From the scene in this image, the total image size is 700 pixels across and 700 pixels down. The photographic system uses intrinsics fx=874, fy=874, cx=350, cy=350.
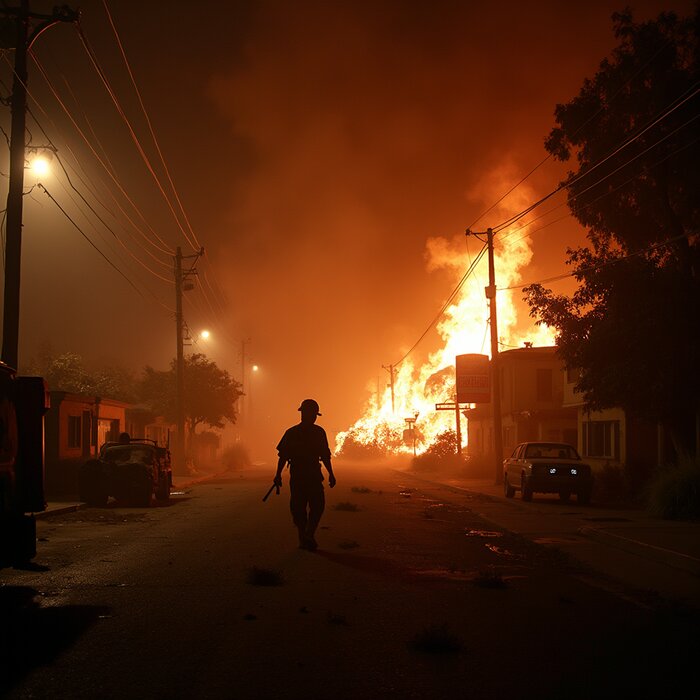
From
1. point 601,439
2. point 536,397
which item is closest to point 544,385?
point 536,397

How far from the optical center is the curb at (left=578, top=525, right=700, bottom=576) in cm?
1231

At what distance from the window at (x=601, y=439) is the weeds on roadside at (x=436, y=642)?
26056 millimetres

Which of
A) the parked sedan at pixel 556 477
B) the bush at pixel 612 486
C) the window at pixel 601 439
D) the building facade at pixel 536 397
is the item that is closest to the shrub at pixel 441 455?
the building facade at pixel 536 397

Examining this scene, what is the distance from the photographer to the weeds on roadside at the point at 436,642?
22.3ft

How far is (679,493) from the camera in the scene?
2031 centimetres

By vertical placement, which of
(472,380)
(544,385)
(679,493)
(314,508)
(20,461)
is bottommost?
(679,493)

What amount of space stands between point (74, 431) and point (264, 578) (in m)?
24.0

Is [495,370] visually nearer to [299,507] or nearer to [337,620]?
[299,507]

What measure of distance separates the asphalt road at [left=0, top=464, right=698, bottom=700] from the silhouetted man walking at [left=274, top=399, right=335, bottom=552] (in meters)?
0.41

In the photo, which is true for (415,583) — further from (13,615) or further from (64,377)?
(64,377)

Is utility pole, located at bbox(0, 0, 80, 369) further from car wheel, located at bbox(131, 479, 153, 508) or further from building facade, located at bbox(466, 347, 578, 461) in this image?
building facade, located at bbox(466, 347, 578, 461)

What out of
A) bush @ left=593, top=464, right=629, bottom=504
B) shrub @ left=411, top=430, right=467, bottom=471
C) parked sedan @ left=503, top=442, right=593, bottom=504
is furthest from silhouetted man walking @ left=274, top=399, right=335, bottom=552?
shrub @ left=411, top=430, right=467, bottom=471

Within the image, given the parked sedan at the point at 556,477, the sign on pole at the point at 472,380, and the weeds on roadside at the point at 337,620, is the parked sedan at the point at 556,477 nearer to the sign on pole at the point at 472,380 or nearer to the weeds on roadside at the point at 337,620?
the sign on pole at the point at 472,380

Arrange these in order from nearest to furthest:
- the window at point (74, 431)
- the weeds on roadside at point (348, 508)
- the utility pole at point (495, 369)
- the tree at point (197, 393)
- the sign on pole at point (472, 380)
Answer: the weeds on roadside at point (348, 508), the window at point (74, 431), the utility pole at point (495, 369), the sign on pole at point (472, 380), the tree at point (197, 393)
